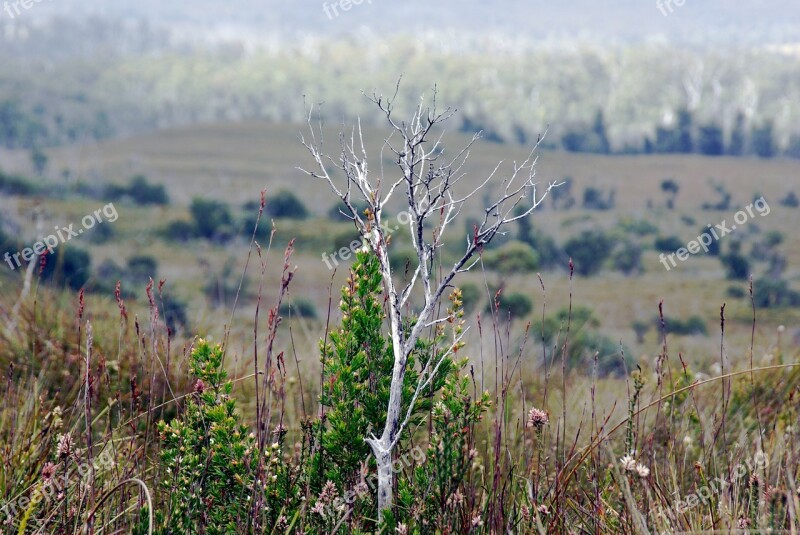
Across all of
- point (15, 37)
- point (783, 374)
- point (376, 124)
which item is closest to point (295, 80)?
point (376, 124)

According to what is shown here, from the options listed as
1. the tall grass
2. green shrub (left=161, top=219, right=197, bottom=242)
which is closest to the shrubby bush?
green shrub (left=161, top=219, right=197, bottom=242)

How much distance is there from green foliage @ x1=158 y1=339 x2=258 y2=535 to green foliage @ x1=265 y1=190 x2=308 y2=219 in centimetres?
6058

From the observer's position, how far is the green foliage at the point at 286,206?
63.4 meters

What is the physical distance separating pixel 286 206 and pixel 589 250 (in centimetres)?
2422

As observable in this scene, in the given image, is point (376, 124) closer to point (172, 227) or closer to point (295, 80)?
point (295, 80)

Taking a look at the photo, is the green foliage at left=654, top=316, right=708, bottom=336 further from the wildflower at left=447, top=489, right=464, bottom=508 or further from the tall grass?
the wildflower at left=447, top=489, right=464, bottom=508

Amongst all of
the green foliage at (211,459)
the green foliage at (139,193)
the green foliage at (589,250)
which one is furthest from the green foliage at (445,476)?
the green foliage at (139,193)

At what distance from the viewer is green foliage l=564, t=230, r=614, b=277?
190 feet

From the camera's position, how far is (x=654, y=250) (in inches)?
2485

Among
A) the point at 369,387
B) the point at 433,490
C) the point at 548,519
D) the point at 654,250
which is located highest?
the point at 369,387

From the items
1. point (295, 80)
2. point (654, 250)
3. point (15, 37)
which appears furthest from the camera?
point (15, 37)

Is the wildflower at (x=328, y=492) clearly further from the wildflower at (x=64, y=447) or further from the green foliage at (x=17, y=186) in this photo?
the green foliage at (x=17, y=186)

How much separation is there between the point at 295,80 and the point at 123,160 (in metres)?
43.4

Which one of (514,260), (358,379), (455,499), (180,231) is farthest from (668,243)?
(455,499)
